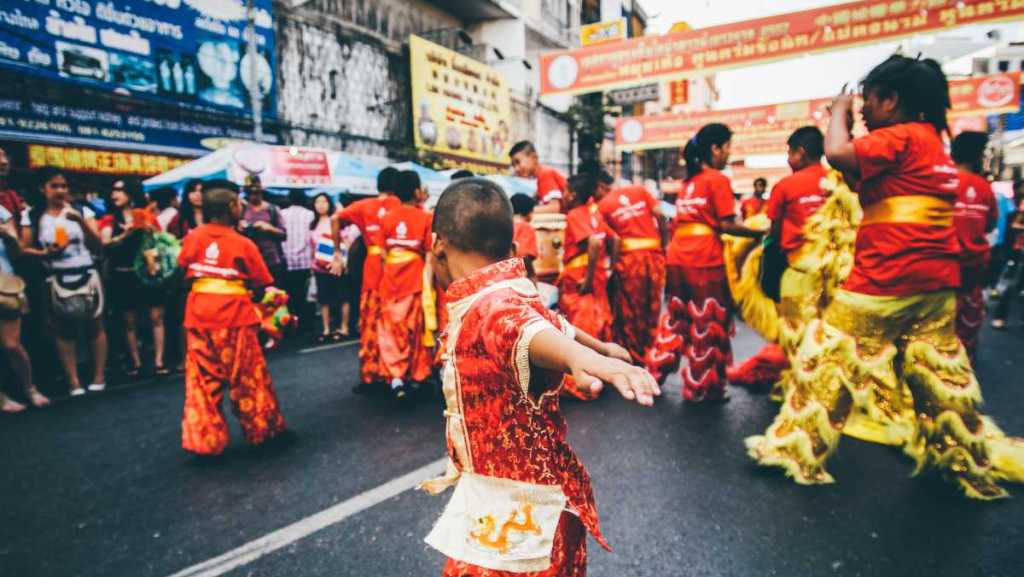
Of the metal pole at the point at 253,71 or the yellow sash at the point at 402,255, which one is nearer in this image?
the yellow sash at the point at 402,255

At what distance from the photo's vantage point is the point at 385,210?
4.84 m

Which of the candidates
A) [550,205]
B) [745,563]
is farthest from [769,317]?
[745,563]

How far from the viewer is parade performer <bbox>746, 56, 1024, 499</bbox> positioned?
8.41 ft

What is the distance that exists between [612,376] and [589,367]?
0.05 metres

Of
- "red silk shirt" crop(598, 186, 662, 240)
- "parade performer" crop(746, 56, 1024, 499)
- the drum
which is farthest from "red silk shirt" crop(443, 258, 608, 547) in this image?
the drum

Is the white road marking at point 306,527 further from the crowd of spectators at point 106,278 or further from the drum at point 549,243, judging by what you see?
the crowd of spectators at point 106,278

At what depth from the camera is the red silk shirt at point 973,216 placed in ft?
14.1

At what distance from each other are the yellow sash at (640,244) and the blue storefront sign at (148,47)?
848 centimetres

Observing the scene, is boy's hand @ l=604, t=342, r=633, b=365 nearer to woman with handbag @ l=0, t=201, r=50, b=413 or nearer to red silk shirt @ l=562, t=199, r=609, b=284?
red silk shirt @ l=562, t=199, r=609, b=284

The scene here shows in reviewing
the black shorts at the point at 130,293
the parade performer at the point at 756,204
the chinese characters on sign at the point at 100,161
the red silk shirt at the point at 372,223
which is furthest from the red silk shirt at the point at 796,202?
the chinese characters on sign at the point at 100,161

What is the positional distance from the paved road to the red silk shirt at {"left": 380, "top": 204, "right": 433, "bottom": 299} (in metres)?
1.04

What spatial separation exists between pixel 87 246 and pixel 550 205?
4.09m

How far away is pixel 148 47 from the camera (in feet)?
30.7

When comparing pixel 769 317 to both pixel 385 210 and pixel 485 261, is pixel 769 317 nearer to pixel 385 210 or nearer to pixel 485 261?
pixel 385 210
